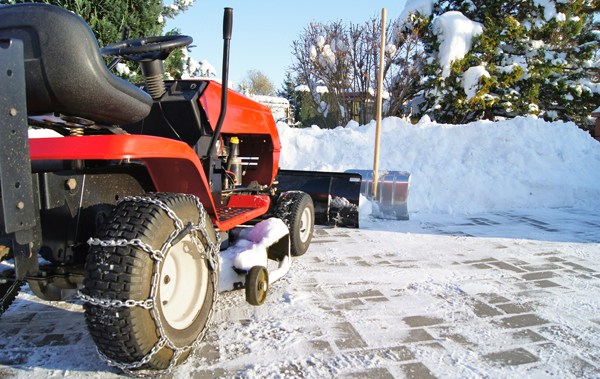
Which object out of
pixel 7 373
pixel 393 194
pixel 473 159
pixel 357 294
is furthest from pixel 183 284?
pixel 473 159

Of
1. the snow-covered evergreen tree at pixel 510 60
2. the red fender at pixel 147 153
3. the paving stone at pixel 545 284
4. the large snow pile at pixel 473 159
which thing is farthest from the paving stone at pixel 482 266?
the snow-covered evergreen tree at pixel 510 60

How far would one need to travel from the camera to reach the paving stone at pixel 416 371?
5.48 ft

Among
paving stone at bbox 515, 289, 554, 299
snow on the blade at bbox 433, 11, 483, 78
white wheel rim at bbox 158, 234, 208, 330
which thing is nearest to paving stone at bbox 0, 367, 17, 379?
white wheel rim at bbox 158, 234, 208, 330

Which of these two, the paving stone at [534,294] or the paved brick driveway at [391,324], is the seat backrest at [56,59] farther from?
the paving stone at [534,294]

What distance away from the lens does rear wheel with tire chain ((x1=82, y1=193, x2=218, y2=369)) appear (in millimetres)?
1360

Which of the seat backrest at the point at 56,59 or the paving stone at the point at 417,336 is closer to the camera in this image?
the seat backrest at the point at 56,59

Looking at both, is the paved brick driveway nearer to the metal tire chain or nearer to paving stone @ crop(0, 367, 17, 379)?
paving stone @ crop(0, 367, 17, 379)

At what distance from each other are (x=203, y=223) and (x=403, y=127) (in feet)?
22.8

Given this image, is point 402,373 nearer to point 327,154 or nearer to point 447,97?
point 327,154

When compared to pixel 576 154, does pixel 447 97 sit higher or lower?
higher

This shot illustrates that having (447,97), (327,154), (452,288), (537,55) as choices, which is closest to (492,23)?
(537,55)

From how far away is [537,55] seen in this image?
1155 cm

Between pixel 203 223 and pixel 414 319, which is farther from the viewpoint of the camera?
pixel 414 319

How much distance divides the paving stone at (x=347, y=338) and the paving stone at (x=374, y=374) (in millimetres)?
202
